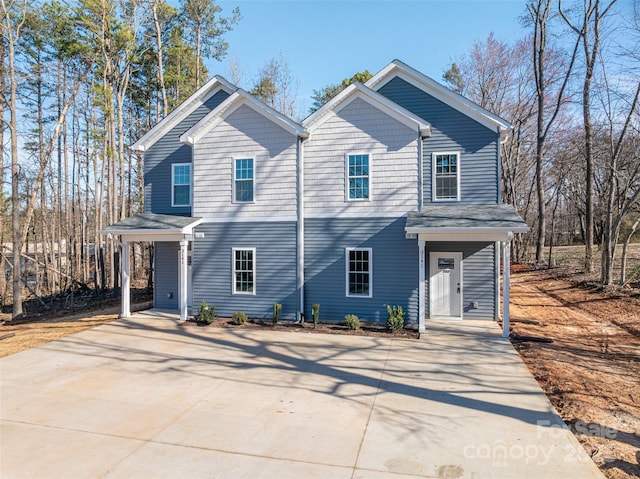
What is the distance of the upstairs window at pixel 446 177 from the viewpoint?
12188 millimetres

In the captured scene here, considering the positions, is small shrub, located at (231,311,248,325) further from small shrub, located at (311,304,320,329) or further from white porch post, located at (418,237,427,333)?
white porch post, located at (418,237,427,333)

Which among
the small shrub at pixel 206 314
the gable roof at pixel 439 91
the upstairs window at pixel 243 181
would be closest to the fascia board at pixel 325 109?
the gable roof at pixel 439 91

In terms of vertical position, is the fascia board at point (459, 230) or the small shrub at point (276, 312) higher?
the fascia board at point (459, 230)

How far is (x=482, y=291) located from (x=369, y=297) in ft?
11.7

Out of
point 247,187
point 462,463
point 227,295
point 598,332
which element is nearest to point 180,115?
point 247,187

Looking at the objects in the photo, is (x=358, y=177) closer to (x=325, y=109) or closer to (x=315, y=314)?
(x=325, y=109)

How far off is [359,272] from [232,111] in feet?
21.3

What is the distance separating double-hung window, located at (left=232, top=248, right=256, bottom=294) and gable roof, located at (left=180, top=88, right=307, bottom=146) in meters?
3.90

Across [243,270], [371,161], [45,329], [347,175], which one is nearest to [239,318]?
[243,270]

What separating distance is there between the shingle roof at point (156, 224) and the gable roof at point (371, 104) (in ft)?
15.9

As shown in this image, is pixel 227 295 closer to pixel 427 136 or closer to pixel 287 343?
pixel 287 343

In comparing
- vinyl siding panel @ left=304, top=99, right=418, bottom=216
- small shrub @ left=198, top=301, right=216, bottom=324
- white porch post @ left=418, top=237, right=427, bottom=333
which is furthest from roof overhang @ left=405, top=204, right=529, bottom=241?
small shrub @ left=198, top=301, right=216, bottom=324

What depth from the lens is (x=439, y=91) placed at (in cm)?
1224

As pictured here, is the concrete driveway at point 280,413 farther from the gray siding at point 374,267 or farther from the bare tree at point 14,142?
the bare tree at point 14,142
